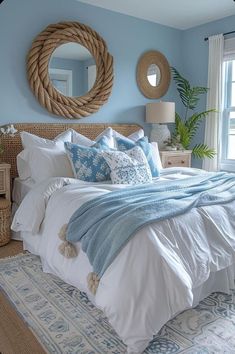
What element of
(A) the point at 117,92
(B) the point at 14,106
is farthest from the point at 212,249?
(A) the point at 117,92

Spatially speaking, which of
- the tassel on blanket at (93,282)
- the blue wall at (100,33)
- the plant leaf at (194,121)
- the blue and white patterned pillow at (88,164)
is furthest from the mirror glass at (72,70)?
the tassel on blanket at (93,282)

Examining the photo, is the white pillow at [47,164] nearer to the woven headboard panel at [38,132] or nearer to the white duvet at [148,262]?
the woven headboard panel at [38,132]

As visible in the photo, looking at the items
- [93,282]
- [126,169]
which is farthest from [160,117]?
[93,282]

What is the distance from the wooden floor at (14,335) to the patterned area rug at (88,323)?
37 mm

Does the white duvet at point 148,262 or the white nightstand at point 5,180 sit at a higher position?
the white nightstand at point 5,180

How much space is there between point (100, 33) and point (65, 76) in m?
0.76

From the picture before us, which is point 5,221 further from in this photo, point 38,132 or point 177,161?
point 177,161

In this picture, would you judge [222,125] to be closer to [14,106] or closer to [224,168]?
[224,168]

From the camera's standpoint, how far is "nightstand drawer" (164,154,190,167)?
13.7ft

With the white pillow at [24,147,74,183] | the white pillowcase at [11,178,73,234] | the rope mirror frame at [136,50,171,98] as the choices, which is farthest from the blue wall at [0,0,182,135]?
the white pillowcase at [11,178,73,234]

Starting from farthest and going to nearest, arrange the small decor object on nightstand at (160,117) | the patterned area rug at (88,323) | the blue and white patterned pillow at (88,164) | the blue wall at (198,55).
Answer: the blue wall at (198,55), the small decor object on nightstand at (160,117), the blue and white patterned pillow at (88,164), the patterned area rug at (88,323)

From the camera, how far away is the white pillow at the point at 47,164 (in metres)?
2.86

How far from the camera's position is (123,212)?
1.82 meters

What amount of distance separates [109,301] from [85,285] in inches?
15.1
